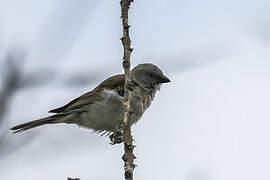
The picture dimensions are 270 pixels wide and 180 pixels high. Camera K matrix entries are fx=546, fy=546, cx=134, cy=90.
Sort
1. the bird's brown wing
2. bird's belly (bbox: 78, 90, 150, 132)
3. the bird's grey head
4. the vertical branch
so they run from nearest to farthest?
1. the vertical branch
2. bird's belly (bbox: 78, 90, 150, 132)
3. the bird's brown wing
4. the bird's grey head

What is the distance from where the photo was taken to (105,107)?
600 cm

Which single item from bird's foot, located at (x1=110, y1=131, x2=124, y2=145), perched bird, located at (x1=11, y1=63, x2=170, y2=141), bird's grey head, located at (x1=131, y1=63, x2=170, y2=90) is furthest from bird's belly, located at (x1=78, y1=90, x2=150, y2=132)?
bird's foot, located at (x1=110, y1=131, x2=124, y2=145)

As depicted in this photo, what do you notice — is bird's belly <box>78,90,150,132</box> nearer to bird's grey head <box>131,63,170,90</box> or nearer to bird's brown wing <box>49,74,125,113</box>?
bird's brown wing <box>49,74,125,113</box>

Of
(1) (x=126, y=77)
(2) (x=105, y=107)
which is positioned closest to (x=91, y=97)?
(2) (x=105, y=107)

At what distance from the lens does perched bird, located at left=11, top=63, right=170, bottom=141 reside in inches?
231

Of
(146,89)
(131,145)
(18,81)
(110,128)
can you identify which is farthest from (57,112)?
(18,81)

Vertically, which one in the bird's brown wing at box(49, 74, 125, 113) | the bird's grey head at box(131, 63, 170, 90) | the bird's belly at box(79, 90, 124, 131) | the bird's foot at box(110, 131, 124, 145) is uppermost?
the bird's grey head at box(131, 63, 170, 90)

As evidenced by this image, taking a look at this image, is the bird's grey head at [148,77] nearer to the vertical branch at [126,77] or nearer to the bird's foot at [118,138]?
the bird's foot at [118,138]

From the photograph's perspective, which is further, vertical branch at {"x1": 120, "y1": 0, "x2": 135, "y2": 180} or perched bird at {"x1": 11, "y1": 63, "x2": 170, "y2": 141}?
perched bird at {"x1": 11, "y1": 63, "x2": 170, "y2": 141}

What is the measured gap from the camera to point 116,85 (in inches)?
238

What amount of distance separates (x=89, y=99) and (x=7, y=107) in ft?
15.2

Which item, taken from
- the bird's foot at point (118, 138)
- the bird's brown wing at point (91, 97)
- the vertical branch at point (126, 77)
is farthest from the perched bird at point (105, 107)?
the vertical branch at point (126, 77)

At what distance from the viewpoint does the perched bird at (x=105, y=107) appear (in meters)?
5.87

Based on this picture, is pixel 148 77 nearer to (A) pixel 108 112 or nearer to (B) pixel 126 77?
(A) pixel 108 112
